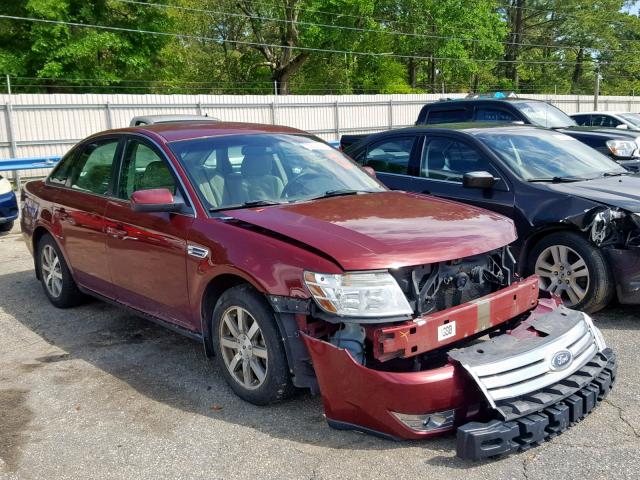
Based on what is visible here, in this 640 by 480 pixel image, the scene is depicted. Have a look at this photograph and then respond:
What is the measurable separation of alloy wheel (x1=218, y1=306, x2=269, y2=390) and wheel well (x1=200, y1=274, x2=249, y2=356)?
18 centimetres

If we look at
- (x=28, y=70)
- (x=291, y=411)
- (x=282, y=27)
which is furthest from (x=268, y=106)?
(x=291, y=411)

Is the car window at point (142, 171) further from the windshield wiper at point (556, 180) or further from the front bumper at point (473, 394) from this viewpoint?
the windshield wiper at point (556, 180)

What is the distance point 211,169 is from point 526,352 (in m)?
2.41

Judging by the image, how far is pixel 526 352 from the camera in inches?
130

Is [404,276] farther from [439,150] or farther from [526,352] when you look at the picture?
[439,150]

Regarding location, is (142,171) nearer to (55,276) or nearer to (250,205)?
(250,205)

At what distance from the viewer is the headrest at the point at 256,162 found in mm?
4555

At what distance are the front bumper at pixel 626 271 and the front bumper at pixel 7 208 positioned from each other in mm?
8459

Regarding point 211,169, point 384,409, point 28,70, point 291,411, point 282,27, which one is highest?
point 282,27

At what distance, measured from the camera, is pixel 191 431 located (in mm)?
3672

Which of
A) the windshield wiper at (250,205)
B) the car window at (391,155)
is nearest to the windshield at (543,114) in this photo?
the car window at (391,155)

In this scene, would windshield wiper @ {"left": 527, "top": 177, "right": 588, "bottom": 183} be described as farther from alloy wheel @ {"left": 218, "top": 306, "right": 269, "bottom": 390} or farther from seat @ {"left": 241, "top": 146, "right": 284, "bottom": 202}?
alloy wheel @ {"left": 218, "top": 306, "right": 269, "bottom": 390}

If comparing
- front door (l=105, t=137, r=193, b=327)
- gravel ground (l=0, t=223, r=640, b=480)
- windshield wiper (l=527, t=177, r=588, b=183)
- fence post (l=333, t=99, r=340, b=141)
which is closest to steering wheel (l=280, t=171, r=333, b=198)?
front door (l=105, t=137, r=193, b=327)

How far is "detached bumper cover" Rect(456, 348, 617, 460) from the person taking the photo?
304 centimetres
